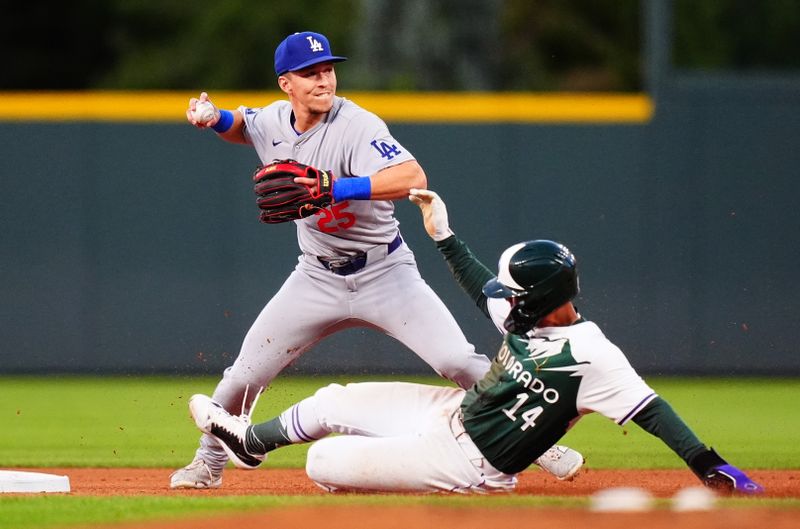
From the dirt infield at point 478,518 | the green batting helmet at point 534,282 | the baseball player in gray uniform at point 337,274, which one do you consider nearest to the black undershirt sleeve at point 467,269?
the baseball player in gray uniform at point 337,274

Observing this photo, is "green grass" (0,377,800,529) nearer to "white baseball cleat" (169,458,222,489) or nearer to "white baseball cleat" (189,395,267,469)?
"white baseball cleat" (189,395,267,469)

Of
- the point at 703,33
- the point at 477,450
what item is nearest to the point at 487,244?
the point at 703,33

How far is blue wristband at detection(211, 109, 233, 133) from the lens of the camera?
20.4 ft

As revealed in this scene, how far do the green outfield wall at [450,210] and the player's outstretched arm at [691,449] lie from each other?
6.49 m

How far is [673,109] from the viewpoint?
11.5 metres

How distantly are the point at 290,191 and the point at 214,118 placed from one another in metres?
0.68

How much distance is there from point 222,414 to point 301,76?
152 cm

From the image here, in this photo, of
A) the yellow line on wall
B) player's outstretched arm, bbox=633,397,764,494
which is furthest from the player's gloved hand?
the yellow line on wall

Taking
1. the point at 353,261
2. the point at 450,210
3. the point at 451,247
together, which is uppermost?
the point at 451,247

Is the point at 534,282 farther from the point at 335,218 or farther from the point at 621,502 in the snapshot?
the point at 335,218

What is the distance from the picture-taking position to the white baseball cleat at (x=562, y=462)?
19.6 ft

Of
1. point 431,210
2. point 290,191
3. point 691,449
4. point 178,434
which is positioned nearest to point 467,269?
point 431,210

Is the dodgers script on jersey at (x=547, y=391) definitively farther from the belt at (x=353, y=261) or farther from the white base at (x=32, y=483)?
the white base at (x=32, y=483)

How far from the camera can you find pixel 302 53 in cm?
596
